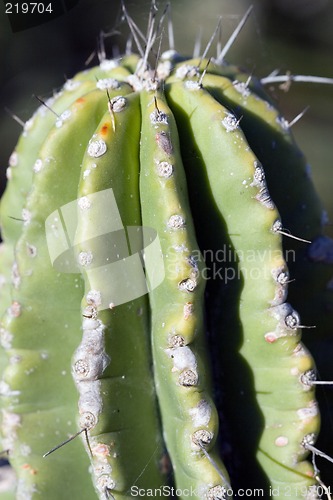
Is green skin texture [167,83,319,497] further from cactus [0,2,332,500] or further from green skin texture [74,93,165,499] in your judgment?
green skin texture [74,93,165,499]

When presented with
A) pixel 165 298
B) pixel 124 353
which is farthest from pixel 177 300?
pixel 124 353

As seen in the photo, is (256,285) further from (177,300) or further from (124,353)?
(124,353)

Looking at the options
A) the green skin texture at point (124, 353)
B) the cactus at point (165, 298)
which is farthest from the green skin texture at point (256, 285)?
the green skin texture at point (124, 353)

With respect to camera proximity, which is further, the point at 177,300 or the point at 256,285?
the point at 256,285

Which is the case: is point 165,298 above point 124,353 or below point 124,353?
above

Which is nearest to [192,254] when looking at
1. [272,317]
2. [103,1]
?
[272,317]

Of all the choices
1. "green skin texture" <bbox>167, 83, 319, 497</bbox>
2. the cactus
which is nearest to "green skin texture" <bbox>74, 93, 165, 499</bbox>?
the cactus

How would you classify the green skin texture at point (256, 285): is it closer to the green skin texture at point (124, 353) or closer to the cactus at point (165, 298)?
the cactus at point (165, 298)

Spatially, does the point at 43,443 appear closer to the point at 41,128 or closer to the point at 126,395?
the point at 126,395

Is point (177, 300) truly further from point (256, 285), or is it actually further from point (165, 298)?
point (256, 285)
